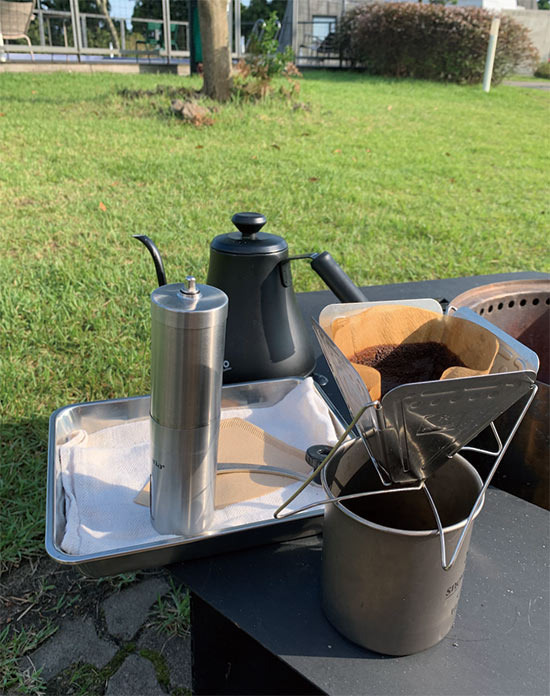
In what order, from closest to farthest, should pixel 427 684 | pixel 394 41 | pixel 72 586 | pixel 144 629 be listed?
pixel 427 684, pixel 144 629, pixel 72 586, pixel 394 41

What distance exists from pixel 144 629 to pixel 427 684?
0.91 m

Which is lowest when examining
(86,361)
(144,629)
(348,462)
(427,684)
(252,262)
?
(144,629)

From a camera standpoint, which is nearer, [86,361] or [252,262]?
[252,262]

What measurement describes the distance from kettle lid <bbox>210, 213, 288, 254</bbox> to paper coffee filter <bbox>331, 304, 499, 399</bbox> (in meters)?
0.19

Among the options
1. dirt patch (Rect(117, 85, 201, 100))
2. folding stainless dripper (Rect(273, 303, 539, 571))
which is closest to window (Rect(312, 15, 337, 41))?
dirt patch (Rect(117, 85, 201, 100))

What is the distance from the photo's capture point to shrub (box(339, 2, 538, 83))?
11.9 metres

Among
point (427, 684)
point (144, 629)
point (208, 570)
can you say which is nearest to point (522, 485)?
point (427, 684)

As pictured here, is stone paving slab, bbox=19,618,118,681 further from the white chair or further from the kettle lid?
the white chair

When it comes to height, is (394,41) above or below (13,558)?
above

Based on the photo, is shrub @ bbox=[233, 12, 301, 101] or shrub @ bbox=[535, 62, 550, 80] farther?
shrub @ bbox=[535, 62, 550, 80]

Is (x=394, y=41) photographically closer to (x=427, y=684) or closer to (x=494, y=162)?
(x=494, y=162)

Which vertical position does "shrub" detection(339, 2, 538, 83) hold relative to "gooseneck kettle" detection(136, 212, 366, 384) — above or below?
above

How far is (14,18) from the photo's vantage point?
11.1m

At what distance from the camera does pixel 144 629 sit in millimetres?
1444
